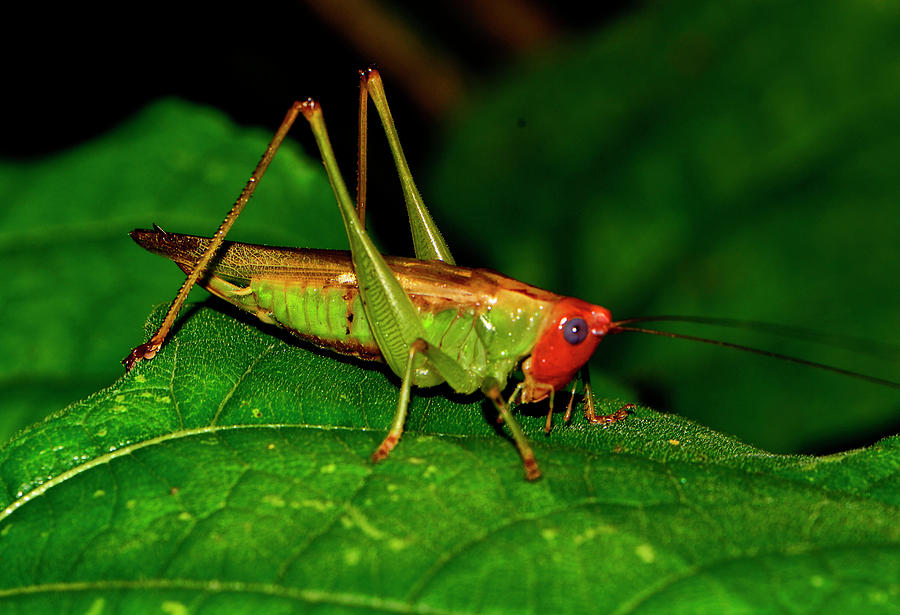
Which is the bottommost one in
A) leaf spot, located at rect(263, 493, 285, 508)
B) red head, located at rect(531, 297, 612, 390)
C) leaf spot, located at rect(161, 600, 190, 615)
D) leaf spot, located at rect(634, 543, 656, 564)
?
leaf spot, located at rect(161, 600, 190, 615)

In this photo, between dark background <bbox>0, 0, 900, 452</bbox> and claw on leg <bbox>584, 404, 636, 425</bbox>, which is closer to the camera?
claw on leg <bbox>584, 404, 636, 425</bbox>

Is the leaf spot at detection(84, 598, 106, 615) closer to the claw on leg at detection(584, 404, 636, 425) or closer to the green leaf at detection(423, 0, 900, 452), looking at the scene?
the claw on leg at detection(584, 404, 636, 425)

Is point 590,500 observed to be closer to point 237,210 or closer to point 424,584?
point 424,584

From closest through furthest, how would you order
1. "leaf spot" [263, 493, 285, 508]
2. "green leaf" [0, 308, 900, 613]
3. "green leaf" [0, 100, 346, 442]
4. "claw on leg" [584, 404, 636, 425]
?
1. "green leaf" [0, 308, 900, 613]
2. "leaf spot" [263, 493, 285, 508]
3. "claw on leg" [584, 404, 636, 425]
4. "green leaf" [0, 100, 346, 442]

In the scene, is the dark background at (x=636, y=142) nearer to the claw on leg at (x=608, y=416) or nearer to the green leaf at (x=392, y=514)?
the claw on leg at (x=608, y=416)

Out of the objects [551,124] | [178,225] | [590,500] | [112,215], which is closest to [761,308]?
[551,124]

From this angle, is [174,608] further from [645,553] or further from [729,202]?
[729,202]

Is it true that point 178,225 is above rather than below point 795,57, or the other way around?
below

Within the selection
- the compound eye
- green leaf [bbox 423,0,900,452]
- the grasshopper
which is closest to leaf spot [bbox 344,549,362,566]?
the grasshopper

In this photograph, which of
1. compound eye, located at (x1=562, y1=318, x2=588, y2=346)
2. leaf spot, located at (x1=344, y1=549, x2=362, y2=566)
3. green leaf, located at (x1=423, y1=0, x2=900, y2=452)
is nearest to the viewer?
leaf spot, located at (x1=344, y1=549, x2=362, y2=566)
